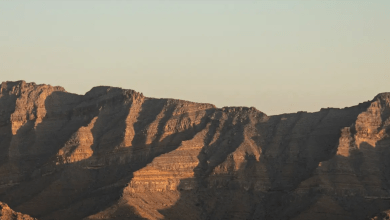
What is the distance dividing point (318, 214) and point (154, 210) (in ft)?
87.9

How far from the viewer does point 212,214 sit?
199625 millimetres

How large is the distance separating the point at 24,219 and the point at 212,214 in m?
59.4

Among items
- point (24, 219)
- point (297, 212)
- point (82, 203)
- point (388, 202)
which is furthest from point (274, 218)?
point (24, 219)

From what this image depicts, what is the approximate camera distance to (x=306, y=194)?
648 ft

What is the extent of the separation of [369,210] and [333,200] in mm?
6407

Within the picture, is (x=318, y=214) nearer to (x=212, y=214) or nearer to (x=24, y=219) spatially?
(x=212, y=214)

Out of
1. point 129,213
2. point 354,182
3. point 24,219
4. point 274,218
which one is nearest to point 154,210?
point 129,213

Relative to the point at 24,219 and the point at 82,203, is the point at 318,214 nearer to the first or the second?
the point at 82,203

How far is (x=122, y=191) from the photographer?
648ft

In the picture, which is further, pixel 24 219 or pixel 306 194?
pixel 306 194

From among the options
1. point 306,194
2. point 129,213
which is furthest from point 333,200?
point 129,213

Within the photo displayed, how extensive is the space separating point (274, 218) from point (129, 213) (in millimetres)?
24333

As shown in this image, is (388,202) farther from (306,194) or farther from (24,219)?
(24,219)

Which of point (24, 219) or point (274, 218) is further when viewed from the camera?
point (274, 218)
